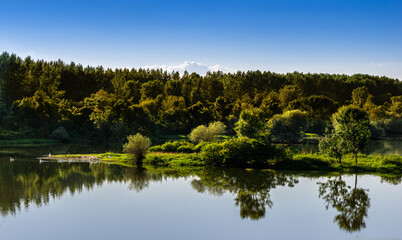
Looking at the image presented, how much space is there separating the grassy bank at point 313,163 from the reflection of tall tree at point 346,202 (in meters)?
4.95

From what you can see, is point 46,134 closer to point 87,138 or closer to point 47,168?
point 87,138

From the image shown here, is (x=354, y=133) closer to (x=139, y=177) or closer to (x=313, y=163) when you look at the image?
(x=313, y=163)

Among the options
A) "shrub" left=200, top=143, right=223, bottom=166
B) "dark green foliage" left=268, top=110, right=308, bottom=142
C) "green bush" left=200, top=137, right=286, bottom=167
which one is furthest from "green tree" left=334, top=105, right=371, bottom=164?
"dark green foliage" left=268, top=110, right=308, bottom=142

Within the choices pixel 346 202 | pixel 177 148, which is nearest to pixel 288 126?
pixel 177 148

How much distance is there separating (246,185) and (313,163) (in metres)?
13.2

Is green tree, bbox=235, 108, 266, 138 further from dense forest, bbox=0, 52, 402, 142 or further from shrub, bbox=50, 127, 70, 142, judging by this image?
shrub, bbox=50, 127, 70, 142

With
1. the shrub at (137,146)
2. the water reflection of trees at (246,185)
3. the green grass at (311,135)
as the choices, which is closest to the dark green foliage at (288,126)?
the green grass at (311,135)

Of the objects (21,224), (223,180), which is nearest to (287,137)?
(223,180)

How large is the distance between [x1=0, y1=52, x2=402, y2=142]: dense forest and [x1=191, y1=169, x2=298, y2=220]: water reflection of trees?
18428 mm

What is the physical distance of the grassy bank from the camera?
152ft

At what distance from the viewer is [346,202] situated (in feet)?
109

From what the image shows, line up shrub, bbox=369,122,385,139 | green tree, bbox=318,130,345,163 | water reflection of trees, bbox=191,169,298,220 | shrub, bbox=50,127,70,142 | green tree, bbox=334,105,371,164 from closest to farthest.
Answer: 1. water reflection of trees, bbox=191,169,298,220
2. green tree, bbox=334,105,371,164
3. green tree, bbox=318,130,345,163
4. shrub, bbox=50,127,70,142
5. shrub, bbox=369,122,385,139

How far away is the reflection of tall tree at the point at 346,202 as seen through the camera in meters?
27.2

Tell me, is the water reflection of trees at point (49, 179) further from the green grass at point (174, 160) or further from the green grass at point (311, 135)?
the green grass at point (311, 135)
